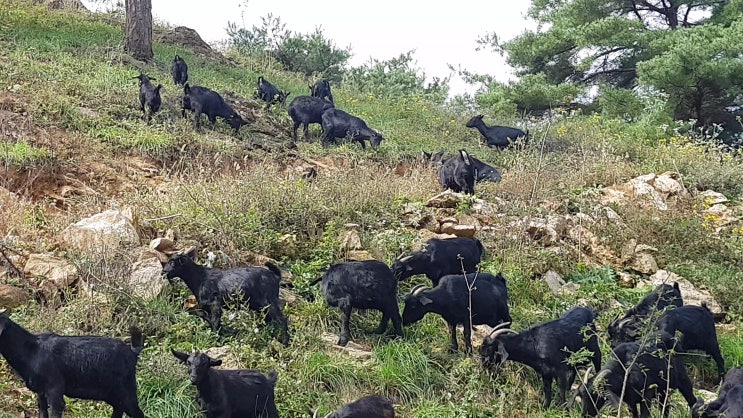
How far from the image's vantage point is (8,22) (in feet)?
57.0

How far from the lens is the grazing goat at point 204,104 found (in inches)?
538

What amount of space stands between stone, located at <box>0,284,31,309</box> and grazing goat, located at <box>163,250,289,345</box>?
1.31 metres

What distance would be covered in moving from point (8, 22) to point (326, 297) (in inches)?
534

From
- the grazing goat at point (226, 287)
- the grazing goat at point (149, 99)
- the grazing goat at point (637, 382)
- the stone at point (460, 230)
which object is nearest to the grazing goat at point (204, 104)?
the grazing goat at point (149, 99)

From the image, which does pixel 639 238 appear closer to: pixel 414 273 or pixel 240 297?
pixel 414 273

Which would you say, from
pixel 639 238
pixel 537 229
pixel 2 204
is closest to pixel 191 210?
pixel 2 204

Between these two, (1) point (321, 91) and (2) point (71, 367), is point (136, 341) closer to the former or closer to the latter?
(2) point (71, 367)

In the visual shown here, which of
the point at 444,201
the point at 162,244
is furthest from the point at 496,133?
the point at 162,244

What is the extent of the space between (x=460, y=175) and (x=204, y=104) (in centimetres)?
502

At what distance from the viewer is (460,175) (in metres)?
11.9

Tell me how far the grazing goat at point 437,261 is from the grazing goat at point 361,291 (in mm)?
835

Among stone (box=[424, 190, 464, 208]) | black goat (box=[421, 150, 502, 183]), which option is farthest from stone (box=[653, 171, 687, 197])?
stone (box=[424, 190, 464, 208])

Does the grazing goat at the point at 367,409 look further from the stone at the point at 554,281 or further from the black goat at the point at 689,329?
the stone at the point at 554,281

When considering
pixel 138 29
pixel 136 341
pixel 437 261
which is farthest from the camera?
pixel 138 29
